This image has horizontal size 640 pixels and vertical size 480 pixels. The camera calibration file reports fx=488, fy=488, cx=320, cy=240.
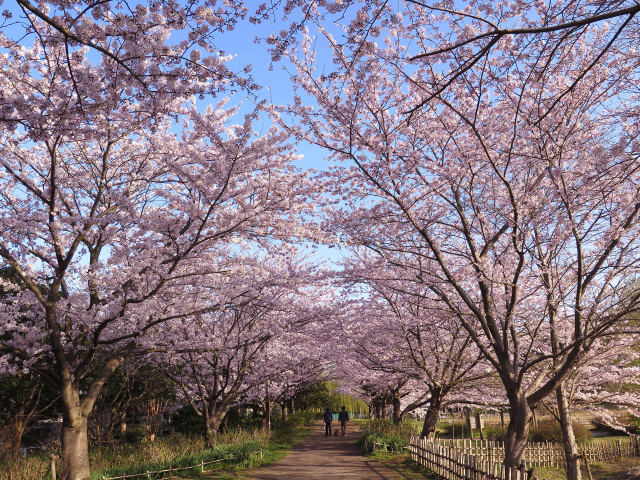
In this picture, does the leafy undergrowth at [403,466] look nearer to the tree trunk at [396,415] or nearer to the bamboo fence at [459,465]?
the bamboo fence at [459,465]

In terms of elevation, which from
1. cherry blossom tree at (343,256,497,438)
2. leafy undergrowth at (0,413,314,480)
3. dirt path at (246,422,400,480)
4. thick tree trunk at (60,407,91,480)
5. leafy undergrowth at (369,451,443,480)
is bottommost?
dirt path at (246,422,400,480)

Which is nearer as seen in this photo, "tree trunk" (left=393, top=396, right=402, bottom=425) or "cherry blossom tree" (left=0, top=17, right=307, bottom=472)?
"cherry blossom tree" (left=0, top=17, right=307, bottom=472)

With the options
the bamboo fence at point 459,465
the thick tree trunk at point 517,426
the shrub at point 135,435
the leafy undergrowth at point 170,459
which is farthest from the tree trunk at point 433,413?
the shrub at point 135,435

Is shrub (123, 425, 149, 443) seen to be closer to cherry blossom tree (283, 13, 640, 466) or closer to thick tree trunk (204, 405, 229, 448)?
thick tree trunk (204, 405, 229, 448)

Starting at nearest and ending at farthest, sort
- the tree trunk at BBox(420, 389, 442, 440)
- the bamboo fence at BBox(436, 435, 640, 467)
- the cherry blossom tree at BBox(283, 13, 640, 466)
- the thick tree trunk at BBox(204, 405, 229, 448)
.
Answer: the cherry blossom tree at BBox(283, 13, 640, 466)
the tree trunk at BBox(420, 389, 442, 440)
the thick tree trunk at BBox(204, 405, 229, 448)
the bamboo fence at BBox(436, 435, 640, 467)

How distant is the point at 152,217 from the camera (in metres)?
8.21

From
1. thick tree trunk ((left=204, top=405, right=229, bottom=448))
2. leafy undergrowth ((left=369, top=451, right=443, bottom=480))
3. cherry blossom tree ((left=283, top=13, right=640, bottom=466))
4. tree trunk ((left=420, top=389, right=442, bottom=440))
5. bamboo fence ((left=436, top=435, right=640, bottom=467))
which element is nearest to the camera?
cherry blossom tree ((left=283, top=13, right=640, bottom=466))

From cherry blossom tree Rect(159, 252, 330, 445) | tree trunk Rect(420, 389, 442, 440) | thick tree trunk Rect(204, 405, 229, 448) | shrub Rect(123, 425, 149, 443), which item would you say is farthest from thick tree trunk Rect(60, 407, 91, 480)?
shrub Rect(123, 425, 149, 443)

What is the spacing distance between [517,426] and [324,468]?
7298 mm

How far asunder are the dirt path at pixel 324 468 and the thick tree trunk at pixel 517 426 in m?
4.49

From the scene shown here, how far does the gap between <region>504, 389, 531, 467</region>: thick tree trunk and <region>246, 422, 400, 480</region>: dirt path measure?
449cm

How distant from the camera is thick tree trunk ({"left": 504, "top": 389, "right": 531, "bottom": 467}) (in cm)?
815

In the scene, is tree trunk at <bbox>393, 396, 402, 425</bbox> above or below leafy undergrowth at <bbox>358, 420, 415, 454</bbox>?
above

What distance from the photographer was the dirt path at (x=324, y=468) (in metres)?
12.2
